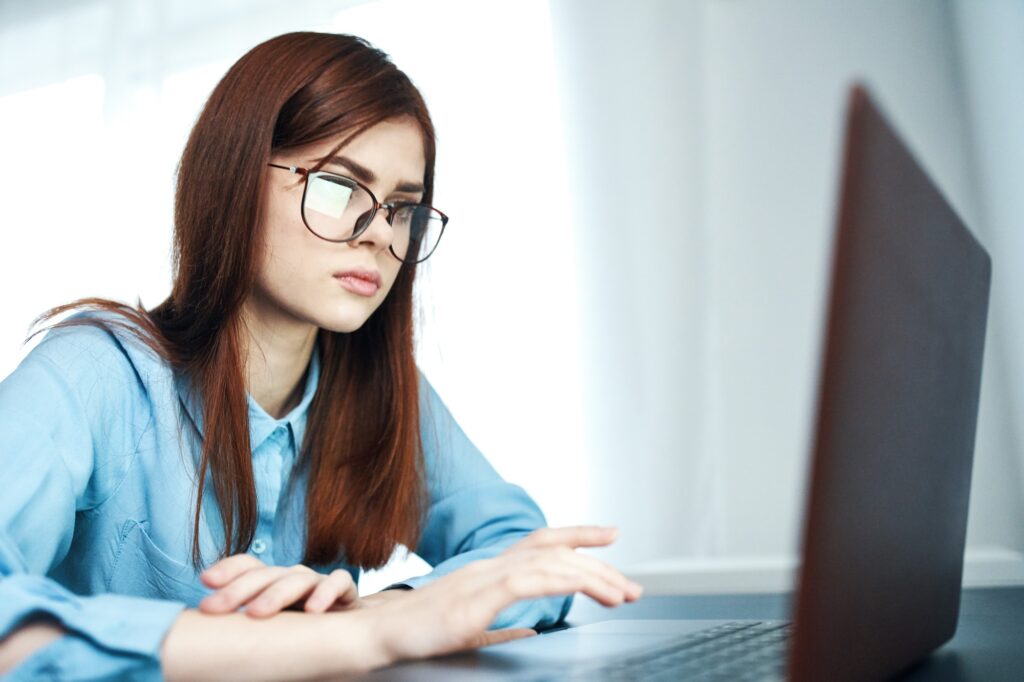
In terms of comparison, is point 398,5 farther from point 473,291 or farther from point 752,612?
point 752,612

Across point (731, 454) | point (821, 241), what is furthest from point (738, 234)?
point (731, 454)

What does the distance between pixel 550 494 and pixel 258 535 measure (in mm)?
1538

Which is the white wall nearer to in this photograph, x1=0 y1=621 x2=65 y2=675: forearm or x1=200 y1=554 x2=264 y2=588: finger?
x1=200 y1=554 x2=264 y2=588: finger

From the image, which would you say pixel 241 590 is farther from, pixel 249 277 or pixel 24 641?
pixel 249 277

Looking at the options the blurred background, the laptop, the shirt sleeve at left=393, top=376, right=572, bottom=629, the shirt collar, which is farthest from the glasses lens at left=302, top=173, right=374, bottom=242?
the blurred background

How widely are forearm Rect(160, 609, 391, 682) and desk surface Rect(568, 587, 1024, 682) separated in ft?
1.38

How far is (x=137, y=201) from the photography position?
3.53m

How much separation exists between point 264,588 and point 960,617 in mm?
792

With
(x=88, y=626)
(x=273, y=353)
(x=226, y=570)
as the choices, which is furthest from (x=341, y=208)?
(x=88, y=626)

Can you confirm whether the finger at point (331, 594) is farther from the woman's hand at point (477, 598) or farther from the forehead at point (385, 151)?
the forehead at point (385, 151)

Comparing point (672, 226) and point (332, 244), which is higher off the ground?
point (672, 226)

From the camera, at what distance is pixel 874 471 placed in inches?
19.4

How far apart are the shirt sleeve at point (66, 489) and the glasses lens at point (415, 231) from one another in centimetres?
39

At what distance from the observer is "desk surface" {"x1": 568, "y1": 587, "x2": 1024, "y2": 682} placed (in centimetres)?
74
